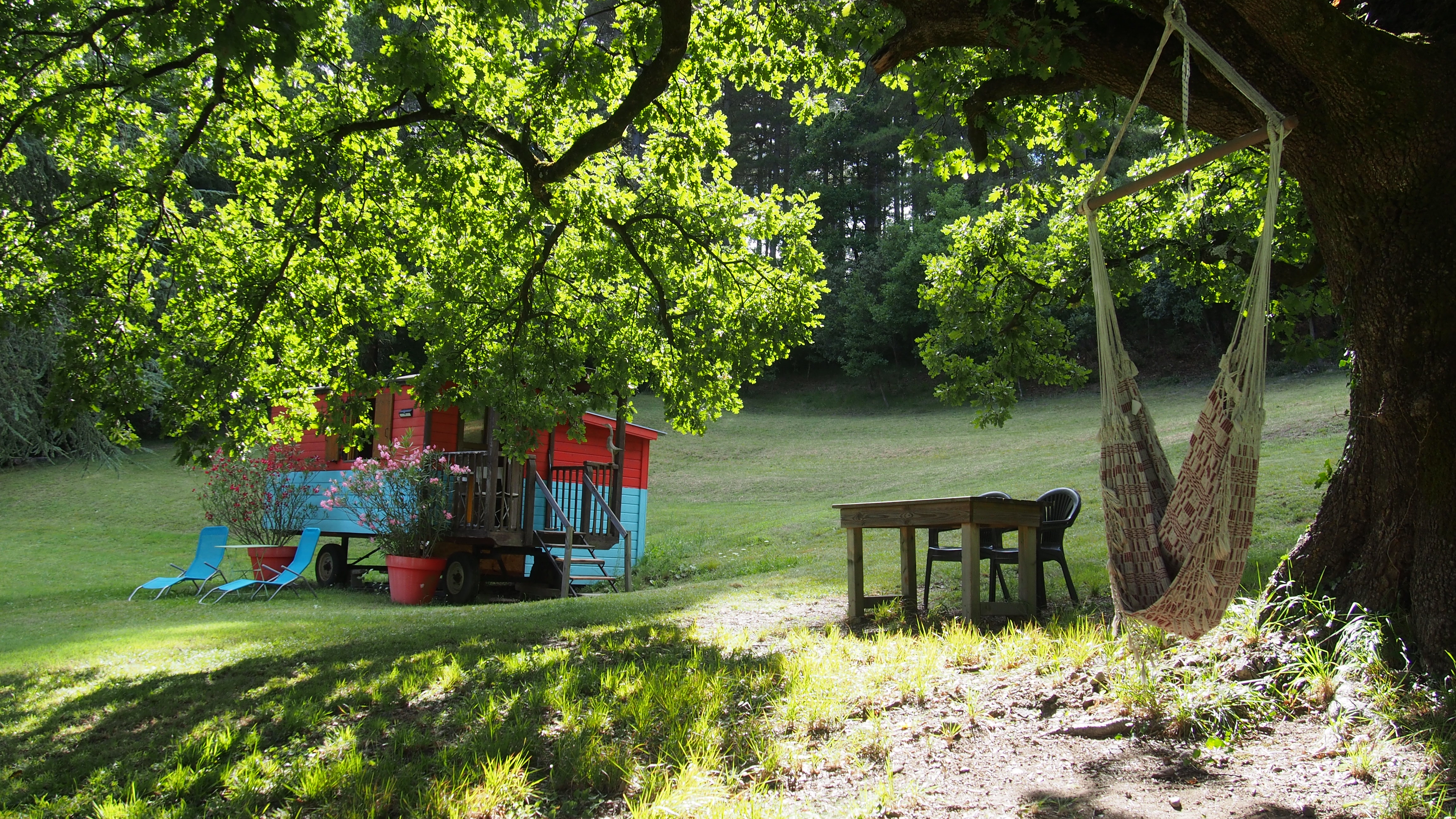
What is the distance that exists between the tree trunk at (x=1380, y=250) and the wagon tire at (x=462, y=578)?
9.61 m

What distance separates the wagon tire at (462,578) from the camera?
11.3 metres

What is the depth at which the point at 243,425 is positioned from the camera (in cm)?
728

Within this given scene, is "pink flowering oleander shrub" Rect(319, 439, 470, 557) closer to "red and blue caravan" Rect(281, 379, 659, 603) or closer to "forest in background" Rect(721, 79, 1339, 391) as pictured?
"red and blue caravan" Rect(281, 379, 659, 603)

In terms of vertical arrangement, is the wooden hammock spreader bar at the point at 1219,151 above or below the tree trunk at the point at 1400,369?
above

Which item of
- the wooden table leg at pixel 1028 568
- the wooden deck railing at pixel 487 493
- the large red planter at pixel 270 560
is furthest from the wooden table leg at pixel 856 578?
the large red planter at pixel 270 560

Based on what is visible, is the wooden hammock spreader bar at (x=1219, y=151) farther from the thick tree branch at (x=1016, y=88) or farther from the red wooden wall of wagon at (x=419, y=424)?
the red wooden wall of wagon at (x=419, y=424)

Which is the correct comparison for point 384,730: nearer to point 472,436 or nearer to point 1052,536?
point 1052,536

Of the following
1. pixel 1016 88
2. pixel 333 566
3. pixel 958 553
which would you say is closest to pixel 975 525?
pixel 958 553

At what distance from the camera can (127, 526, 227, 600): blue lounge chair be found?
442 inches

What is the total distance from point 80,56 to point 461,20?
3.46m

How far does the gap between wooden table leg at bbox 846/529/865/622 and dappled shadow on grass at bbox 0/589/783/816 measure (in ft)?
4.72

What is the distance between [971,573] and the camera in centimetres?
588

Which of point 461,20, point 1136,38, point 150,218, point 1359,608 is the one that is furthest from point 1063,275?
point 150,218

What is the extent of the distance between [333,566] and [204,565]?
2.62 meters
